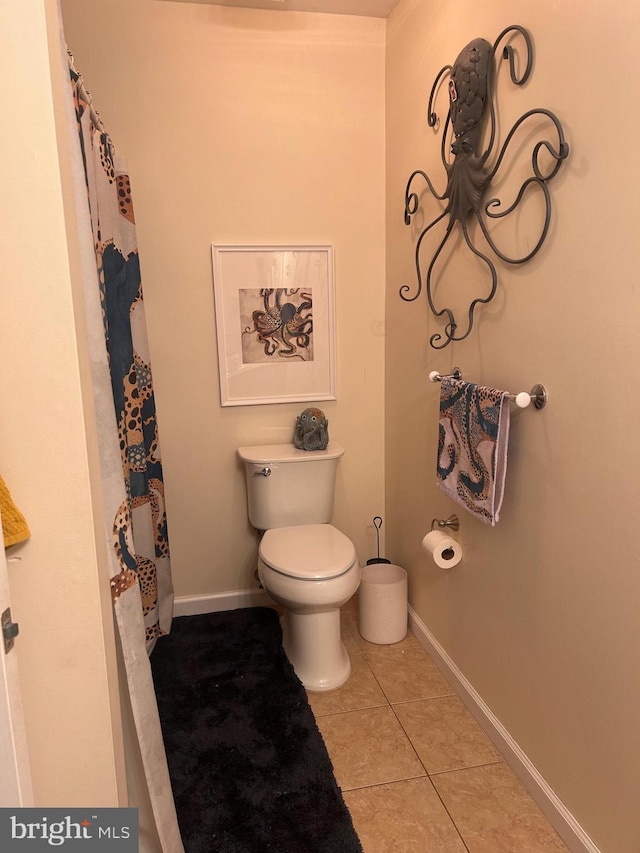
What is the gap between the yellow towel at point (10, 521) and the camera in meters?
0.90

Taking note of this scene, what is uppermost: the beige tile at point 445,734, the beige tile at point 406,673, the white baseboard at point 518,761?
the white baseboard at point 518,761

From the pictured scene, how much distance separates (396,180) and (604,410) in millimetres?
1455

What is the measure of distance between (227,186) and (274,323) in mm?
570

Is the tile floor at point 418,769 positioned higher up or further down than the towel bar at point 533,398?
further down

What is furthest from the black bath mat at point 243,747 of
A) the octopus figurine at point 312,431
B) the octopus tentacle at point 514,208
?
the octopus tentacle at point 514,208

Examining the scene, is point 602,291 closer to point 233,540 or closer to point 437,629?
point 437,629

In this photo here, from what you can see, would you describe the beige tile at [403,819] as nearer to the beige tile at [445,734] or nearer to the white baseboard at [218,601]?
the beige tile at [445,734]

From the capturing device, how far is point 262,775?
64.7 inches

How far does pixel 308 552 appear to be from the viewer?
2.05 metres

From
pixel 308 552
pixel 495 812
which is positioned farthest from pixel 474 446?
pixel 495 812

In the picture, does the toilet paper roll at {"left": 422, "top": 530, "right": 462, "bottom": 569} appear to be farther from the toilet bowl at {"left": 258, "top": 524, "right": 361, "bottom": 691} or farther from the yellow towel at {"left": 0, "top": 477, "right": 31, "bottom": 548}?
the yellow towel at {"left": 0, "top": 477, "right": 31, "bottom": 548}

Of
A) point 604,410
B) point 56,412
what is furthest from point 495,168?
point 56,412

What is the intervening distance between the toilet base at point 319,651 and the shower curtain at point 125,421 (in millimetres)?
573

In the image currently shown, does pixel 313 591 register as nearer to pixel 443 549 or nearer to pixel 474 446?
pixel 443 549
